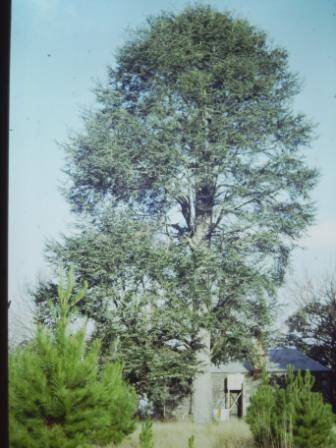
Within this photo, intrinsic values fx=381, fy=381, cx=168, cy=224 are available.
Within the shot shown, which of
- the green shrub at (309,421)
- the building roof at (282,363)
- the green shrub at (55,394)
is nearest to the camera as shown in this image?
the green shrub at (55,394)

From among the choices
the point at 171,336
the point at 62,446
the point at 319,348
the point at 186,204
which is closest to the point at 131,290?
the point at 171,336

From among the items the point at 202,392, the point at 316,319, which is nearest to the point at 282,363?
the point at 316,319

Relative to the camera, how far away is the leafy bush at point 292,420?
252 inches

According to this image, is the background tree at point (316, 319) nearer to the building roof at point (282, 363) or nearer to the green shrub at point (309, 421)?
the building roof at point (282, 363)

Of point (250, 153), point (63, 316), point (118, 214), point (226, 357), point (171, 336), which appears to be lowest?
point (226, 357)

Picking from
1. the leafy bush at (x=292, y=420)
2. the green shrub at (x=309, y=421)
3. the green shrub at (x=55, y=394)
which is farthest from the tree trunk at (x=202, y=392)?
the green shrub at (x=55, y=394)

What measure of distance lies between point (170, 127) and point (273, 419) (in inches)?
264

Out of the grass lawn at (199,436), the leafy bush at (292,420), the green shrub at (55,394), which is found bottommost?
the grass lawn at (199,436)

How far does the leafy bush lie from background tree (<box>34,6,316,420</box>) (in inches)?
84.0

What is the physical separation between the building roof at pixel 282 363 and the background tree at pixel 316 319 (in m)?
0.59

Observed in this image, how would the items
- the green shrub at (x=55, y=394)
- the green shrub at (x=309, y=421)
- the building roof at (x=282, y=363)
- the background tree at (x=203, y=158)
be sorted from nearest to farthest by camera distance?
the green shrub at (x=55, y=394), the green shrub at (x=309, y=421), the background tree at (x=203, y=158), the building roof at (x=282, y=363)

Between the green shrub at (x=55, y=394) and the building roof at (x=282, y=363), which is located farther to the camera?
the building roof at (x=282, y=363)

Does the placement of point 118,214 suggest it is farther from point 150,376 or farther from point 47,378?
point 47,378

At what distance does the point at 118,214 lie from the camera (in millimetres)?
8945
